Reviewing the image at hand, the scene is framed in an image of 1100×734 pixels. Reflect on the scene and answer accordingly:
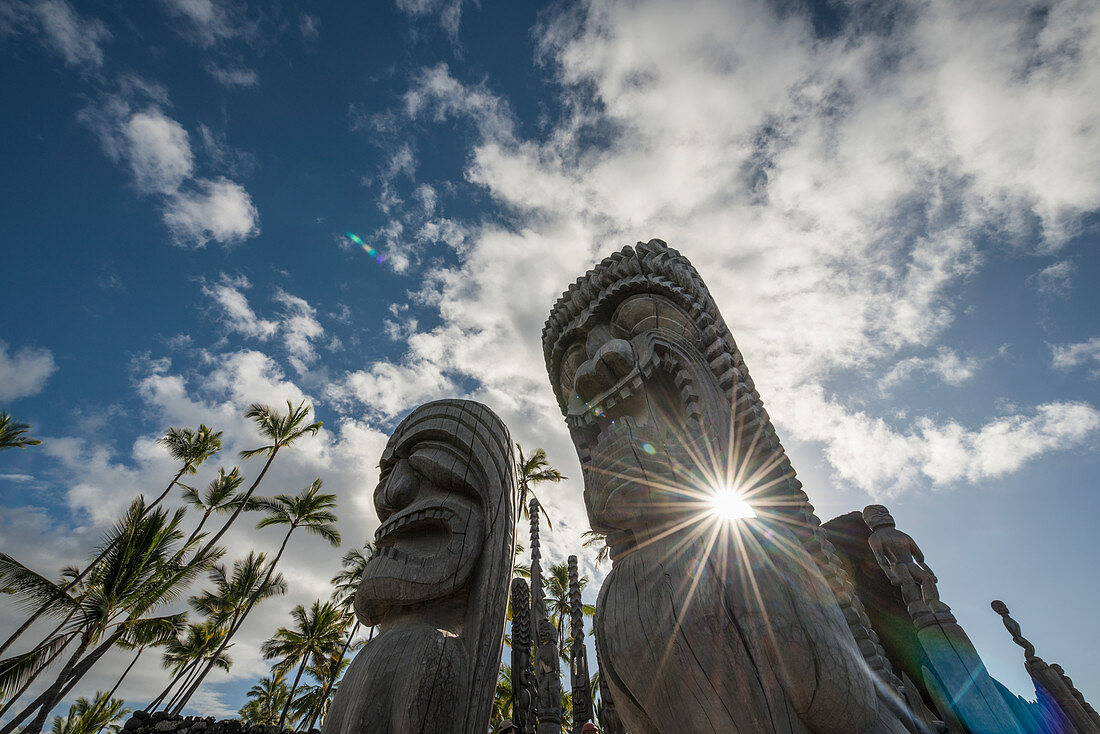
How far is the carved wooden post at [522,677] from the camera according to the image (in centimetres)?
412

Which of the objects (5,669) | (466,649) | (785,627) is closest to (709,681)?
(785,627)

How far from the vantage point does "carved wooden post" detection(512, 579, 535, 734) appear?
13.5 ft

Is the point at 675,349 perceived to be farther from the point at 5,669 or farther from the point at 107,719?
the point at 107,719

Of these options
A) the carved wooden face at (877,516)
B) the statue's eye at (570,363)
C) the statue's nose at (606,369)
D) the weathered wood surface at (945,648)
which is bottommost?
the weathered wood surface at (945,648)

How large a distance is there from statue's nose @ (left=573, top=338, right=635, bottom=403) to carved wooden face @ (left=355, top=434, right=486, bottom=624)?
1.16m

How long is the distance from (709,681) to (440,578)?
1.91 metres

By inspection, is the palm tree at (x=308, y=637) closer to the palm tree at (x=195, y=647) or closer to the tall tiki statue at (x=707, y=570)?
the palm tree at (x=195, y=647)

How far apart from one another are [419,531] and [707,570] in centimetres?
229

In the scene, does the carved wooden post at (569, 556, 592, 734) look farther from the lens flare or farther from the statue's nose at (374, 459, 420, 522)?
the lens flare

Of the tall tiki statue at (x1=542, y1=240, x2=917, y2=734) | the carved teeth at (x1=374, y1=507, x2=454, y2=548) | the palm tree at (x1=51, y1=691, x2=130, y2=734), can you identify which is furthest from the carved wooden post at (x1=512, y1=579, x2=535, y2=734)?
the palm tree at (x1=51, y1=691, x2=130, y2=734)

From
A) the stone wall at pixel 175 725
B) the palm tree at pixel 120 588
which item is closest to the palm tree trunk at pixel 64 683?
the palm tree at pixel 120 588

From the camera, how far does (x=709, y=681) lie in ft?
5.41

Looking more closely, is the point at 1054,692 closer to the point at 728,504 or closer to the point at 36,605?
the point at 728,504

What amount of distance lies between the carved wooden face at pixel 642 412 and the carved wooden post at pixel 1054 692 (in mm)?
4411
